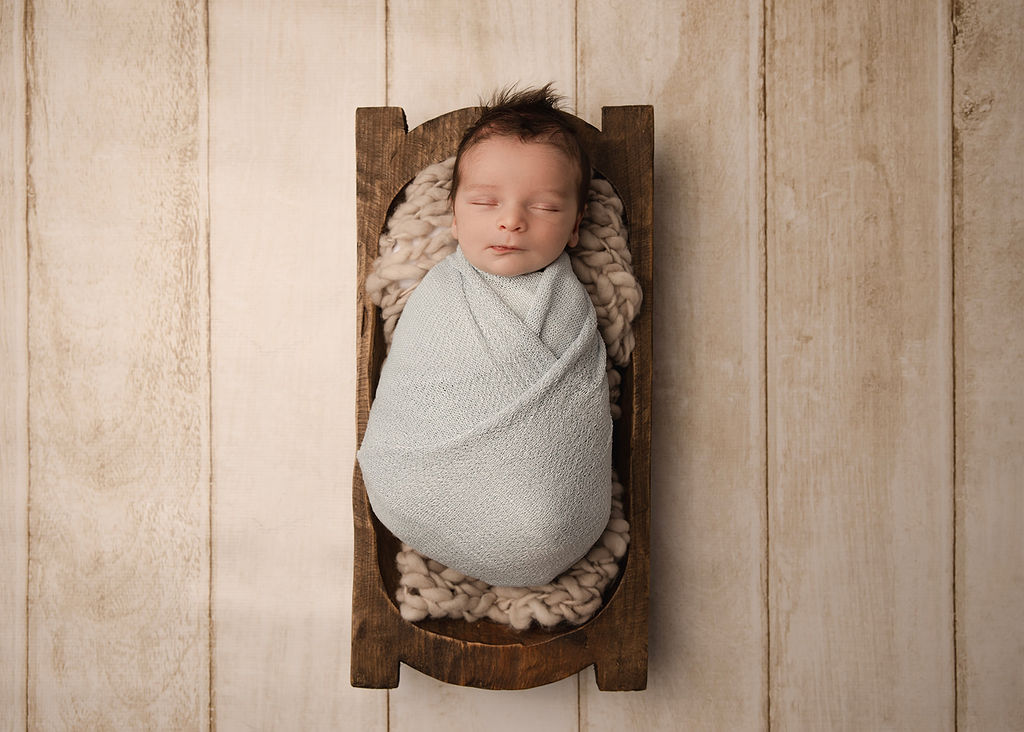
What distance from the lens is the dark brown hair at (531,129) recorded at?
0.68 m

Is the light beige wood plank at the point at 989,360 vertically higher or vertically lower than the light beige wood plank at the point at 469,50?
lower

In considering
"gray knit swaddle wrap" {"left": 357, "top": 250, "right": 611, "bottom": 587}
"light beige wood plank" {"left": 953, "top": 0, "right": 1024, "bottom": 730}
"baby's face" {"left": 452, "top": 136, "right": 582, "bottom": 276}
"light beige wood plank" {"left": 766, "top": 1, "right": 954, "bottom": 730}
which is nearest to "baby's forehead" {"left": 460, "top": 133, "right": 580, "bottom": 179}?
"baby's face" {"left": 452, "top": 136, "right": 582, "bottom": 276}

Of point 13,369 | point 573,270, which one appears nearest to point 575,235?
point 573,270

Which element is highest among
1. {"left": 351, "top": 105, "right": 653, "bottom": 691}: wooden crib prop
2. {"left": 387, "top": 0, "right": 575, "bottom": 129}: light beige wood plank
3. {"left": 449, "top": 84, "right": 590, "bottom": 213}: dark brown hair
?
{"left": 387, "top": 0, "right": 575, "bottom": 129}: light beige wood plank

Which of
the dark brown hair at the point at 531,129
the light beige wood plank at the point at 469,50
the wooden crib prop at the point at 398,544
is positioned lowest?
the wooden crib prop at the point at 398,544

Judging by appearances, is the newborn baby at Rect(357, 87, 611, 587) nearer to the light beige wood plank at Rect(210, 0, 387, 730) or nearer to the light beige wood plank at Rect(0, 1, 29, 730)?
the light beige wood plank at Rect(210, 0, 387, 730)

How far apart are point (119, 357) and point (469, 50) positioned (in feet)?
1.94

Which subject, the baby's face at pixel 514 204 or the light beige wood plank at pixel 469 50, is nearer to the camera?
the baby's face at pixel 514 204

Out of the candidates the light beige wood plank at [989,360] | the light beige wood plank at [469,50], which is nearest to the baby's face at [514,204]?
the light beige wood plank at [469,50]

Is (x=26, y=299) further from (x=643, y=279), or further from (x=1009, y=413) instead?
(x=1009, y=413)

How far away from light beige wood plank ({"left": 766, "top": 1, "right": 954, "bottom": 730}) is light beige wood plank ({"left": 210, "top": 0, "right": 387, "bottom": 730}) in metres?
0.54

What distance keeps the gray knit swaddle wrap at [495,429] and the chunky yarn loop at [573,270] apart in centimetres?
4

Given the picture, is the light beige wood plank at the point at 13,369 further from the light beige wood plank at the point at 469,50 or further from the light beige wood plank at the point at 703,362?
the light beige wood plank at the point at 703,362

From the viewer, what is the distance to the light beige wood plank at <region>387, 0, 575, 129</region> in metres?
0.85
